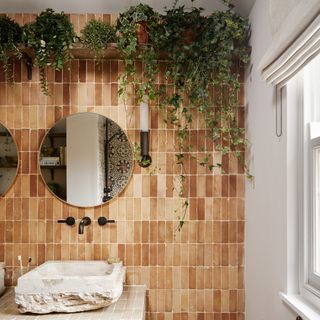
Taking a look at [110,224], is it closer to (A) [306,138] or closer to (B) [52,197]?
(B) [52,197]

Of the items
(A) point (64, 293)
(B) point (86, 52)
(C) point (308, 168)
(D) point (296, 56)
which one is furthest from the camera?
(B) point (86, 52)

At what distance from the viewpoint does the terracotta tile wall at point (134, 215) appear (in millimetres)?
2768

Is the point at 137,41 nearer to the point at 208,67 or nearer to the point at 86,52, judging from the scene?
the point at 86,52

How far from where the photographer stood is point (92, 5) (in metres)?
2.65

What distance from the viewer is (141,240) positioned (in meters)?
2.78

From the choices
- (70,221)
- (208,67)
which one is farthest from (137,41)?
(70,221)

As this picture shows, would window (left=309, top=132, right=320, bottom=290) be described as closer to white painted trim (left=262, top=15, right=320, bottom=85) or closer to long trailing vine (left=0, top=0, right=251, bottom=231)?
white painted trim (left=262, top=15, right=320, bottom=85)

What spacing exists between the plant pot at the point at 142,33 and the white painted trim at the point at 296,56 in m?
0.84

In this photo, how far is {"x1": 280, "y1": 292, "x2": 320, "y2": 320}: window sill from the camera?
5.57 ft

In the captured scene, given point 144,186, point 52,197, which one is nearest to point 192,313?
point 144,186

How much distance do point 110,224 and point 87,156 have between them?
0.47 m

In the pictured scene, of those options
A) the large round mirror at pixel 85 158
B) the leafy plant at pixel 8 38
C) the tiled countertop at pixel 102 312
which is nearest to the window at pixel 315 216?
the tiled countertop at pixel 102 312

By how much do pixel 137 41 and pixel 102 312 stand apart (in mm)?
1559

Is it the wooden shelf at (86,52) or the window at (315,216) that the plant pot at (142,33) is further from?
the window at (315,216)
